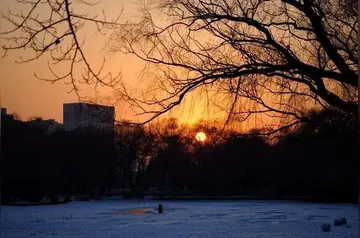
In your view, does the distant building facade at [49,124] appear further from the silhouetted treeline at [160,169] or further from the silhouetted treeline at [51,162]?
the silhouetted treeline at [160,169]

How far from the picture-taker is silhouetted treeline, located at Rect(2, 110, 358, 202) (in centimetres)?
5525

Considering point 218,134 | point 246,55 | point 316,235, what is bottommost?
point 316,235

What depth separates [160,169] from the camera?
8325 cm

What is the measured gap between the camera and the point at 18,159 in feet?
181

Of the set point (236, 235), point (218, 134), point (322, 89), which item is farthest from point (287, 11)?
point (236, 235)

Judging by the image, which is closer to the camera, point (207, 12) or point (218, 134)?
point (207, 12)

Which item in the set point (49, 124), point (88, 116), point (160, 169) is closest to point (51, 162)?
point (160, 169)

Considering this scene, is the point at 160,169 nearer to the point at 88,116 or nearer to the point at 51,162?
the point at 51,162

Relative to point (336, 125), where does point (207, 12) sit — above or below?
above

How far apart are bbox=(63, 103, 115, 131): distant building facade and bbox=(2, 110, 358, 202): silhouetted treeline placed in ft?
125

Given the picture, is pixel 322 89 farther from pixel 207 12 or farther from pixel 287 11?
pixel 207 12

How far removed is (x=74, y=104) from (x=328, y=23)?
304cm

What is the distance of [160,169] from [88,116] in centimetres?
7815

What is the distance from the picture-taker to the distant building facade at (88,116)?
15.6 feet
